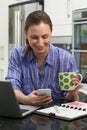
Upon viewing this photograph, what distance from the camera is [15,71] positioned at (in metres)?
1.54

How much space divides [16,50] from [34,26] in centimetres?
26

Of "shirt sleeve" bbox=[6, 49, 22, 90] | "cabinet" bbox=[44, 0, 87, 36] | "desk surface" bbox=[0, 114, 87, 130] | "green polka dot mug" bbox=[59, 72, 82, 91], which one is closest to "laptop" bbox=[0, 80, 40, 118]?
"desk surface" bbox=[0, 114, 87, 130]

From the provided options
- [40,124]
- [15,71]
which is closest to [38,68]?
[15,71]

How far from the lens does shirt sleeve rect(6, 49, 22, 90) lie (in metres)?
1.53

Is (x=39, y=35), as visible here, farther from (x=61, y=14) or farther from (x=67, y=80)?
(x=61, y=14)

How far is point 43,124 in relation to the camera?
1.06 m

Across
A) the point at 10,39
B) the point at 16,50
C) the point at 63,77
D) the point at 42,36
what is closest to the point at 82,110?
the point at 63,77

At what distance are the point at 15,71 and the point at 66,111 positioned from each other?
1.46 ft

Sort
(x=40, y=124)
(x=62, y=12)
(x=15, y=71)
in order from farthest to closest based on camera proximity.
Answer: (x=62, y=12) → (x=15, y=71) → (x=40, y=124)

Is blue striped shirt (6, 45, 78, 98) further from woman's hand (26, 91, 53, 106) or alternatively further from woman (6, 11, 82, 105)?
woman's hand (26, 91, 53, 106)

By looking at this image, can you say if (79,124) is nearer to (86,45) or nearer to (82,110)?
(82,110)

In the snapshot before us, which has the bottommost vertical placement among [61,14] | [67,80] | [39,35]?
[67,80]

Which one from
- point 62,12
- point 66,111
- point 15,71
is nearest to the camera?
point 66,111

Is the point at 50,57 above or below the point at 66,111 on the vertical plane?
above
